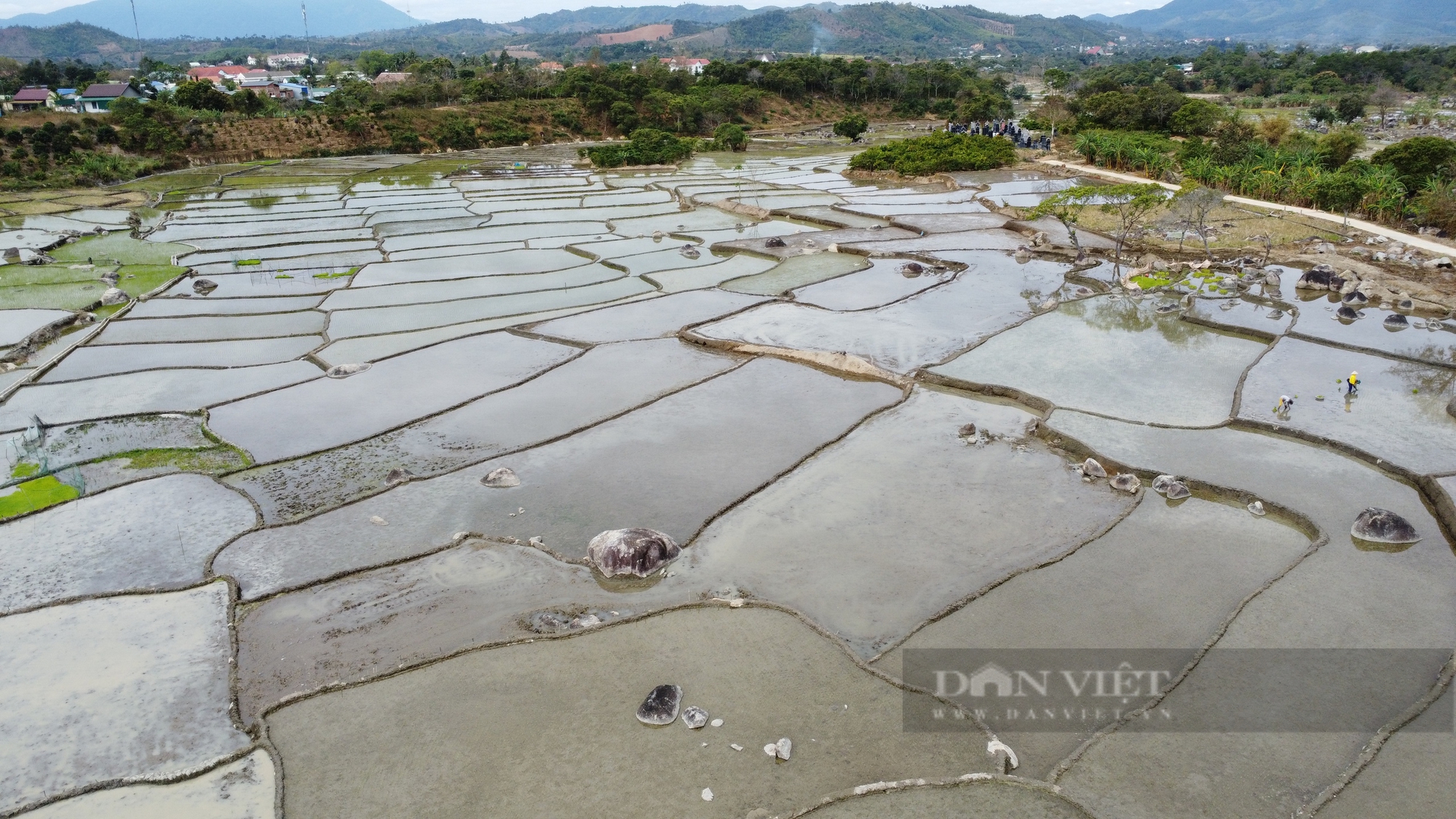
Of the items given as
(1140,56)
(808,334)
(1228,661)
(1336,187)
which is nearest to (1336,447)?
(1228,661)

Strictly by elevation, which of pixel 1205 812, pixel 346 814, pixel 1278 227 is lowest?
pixel 346 814

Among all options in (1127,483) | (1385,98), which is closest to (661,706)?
(1127,483)

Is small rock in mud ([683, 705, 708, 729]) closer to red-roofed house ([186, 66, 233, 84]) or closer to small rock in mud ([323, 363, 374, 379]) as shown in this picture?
small rock in mud ([323, 363, 374, 379])

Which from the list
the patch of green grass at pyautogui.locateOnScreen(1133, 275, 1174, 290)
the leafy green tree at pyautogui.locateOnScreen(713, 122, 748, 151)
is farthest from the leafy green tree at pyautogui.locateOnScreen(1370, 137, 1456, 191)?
the leafy green tree at pyautogui.locateOnScreen(713, 122, 748, 151)

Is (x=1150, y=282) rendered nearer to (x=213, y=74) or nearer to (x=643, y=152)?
(x=643, y=152)

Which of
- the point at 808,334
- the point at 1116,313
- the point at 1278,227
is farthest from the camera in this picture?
the point at 1278,227

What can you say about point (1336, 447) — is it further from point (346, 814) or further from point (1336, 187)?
point (1336, 187)

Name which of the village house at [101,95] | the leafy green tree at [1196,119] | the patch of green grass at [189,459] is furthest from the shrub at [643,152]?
the village house at [101,95]
